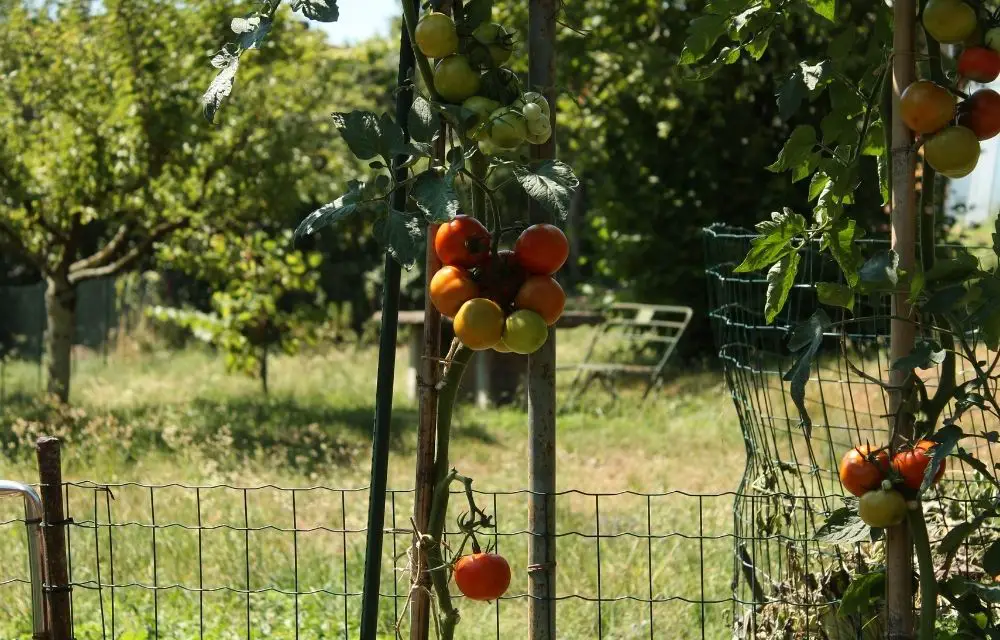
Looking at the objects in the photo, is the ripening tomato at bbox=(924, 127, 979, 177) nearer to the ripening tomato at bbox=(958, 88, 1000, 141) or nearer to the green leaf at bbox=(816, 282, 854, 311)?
the ripening tomato at bbox=(958, 88, 1000, 141)

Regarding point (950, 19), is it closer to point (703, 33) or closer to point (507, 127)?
point (703, 33)

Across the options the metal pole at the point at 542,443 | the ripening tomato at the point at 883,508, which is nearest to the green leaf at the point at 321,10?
the metal pole at the point at 542,443

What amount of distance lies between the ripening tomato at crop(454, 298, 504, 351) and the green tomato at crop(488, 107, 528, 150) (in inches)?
10.7

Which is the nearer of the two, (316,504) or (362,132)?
(362,132)

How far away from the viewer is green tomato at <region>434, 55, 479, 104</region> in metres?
1.93

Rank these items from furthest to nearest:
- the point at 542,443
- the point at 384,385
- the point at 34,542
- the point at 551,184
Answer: the point at 34,542 → the point at 542,443 → the point at 384,385 → the point at 551,184

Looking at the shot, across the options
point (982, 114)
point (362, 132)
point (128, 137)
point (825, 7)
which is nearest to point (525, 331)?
point (362, 132)

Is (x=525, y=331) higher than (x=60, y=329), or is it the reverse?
(x=60, y=329)

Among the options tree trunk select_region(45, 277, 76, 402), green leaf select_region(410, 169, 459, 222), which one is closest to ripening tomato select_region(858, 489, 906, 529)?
green leaf select_region(410, 169, 459, 222)

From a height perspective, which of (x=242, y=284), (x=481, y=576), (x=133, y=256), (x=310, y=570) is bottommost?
(x=310, y=570)

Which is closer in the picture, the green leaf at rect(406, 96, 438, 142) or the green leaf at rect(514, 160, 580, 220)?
the green leaf at rect(514, 160, 580, 220)

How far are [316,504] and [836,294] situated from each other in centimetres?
368

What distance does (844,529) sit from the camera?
214 cm

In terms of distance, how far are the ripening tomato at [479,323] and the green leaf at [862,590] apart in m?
0.93
